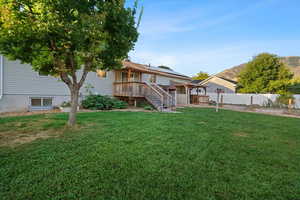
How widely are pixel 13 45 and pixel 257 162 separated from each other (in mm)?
6472

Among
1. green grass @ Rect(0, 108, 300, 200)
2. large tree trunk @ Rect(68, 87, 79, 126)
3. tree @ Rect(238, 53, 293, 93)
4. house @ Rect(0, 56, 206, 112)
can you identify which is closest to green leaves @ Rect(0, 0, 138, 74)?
large tree trunk @ Rect(68, 87, 79, 126)

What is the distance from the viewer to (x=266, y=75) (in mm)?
18453

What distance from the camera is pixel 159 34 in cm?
1388

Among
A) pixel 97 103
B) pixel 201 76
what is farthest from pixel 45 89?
pixel 201 76

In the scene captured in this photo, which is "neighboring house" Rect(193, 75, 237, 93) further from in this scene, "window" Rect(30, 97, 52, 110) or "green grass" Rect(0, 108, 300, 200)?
"green grass" Rect(0, 108, 300, 200)

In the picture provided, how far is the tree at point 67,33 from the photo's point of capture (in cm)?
340

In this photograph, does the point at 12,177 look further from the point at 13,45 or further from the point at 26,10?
the point at 26,10

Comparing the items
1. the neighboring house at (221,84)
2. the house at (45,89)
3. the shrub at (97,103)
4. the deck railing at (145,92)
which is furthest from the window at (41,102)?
the neighboring house at (221,84)

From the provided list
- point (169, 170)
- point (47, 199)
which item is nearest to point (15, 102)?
point (47, 199)

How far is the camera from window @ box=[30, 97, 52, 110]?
8614mm

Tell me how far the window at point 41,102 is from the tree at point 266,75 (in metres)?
23.5

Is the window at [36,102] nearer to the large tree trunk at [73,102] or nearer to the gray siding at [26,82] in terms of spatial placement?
the gray siding at [26,82]

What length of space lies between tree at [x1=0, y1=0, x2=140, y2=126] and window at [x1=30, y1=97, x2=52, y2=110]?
5049mm

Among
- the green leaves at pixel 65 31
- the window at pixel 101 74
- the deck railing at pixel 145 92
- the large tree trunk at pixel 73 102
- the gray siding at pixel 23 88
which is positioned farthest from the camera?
the window at pixel 101 74
